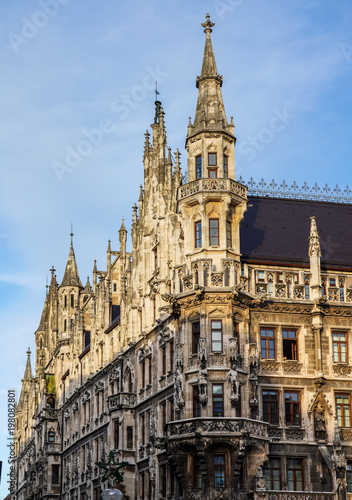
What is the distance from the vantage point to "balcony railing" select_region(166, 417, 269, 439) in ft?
168

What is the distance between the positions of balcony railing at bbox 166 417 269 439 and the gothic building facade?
0.06m

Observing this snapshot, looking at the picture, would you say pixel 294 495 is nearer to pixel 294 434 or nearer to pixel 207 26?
pixel 294 434

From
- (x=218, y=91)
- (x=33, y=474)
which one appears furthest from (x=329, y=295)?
(x=33, y=474)

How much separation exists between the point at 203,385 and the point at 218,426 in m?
2.45

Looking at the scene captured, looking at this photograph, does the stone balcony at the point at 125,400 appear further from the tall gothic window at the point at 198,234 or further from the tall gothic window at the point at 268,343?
the tall gothic window at the point at 198,234

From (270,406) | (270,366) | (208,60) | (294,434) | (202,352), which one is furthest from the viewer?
(208,60)

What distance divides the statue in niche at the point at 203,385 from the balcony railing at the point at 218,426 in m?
1.15

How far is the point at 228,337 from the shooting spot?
53688 millimetres

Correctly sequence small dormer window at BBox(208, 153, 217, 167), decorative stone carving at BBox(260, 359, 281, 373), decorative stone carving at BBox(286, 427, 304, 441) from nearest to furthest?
decorative stone carving at BBox(286, 427, 304, 441)
decorative stone carving at BBox(260, 359, 281, 373)
small dormer window at BBox(208, 153, 217, 167)

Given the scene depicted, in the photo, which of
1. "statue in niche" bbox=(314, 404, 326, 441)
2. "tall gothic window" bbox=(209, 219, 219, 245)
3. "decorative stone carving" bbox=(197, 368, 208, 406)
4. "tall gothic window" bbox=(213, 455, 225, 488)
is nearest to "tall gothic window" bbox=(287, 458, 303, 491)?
"statue in niche" bbox=(314, 404, 326, 441)

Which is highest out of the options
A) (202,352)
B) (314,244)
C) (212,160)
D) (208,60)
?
(208,60)

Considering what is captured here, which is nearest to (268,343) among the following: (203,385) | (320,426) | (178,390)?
(320,426)

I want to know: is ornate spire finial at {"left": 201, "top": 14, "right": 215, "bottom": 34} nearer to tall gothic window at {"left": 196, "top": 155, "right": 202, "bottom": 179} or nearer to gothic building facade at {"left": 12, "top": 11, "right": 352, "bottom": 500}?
gothic building facade at {"left": 12, "top": 11, "right": 352, "bottom": 500}

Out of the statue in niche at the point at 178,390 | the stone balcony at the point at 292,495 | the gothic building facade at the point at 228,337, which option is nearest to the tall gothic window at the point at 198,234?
the gothic building facade at the point at 228,337
